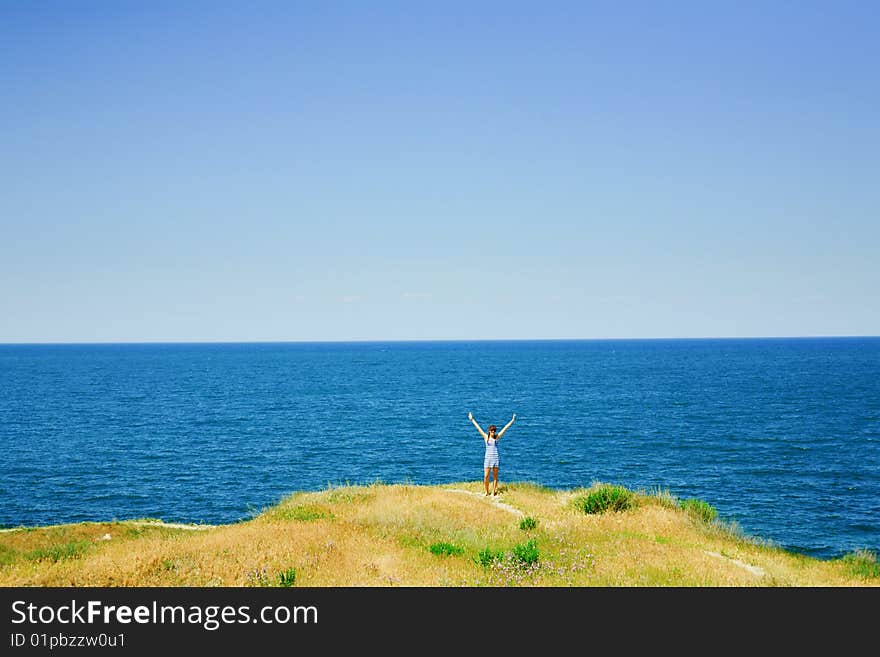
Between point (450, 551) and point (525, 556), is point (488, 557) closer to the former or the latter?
point (525, 556)

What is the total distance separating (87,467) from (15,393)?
66.2 meters

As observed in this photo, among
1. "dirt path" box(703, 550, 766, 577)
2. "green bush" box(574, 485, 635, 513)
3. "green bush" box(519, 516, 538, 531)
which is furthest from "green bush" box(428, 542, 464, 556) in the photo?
"green bush" box(574, 485, 635, 513)

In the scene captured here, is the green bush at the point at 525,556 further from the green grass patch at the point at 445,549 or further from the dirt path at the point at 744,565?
the dirt path at the point at 744,565

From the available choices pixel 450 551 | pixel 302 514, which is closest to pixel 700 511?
pixel 450 551

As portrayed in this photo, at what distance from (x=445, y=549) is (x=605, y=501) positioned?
9.71 m

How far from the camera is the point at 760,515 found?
103 feet

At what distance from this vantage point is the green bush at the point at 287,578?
11969 mm

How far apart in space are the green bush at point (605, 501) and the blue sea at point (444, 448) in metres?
8.76

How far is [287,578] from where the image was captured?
12.1m

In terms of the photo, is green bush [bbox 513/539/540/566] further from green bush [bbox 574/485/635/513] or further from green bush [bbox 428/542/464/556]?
green bush [bbox 574/485/635/513]

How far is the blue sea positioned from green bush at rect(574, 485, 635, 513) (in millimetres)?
8763

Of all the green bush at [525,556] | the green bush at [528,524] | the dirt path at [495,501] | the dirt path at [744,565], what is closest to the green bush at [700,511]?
the dirt path at [744,565]
